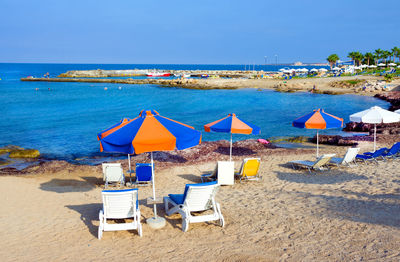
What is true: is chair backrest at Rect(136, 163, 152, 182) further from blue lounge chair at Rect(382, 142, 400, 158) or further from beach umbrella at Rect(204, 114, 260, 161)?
blue lounge chair at Rect(382, 142, 400, 158)

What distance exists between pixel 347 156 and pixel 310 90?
43.3 meters

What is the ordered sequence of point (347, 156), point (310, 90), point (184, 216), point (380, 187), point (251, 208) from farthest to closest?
point (310, 90), point (347, 156), point (380, 187), point (251, 208), point (184, 216)

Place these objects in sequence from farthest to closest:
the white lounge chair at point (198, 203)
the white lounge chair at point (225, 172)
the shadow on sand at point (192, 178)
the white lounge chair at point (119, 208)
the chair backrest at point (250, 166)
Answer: the shadow on sand at point (192, 178) → the chair backrest at point (250, 166) → the white lounge chair at point (225, 172) → the white lounge chair at point (198, 203) → the white lounge chair at point (119, 208)

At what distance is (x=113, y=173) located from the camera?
10.2 m

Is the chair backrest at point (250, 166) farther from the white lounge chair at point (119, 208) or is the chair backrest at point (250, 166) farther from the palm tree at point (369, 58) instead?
the palm tree at point (369, 58)

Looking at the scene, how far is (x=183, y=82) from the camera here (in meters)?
67.6

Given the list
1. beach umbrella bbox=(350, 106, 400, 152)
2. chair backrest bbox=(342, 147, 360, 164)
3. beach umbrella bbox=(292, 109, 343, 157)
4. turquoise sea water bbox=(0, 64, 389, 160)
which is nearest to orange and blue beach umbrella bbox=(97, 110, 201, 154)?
beach umbrella bbox=(292, 109, 343, 157)

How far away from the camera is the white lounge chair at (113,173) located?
10.1m

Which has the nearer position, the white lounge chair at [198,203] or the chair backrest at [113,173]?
the white lounge chair at [198,203]

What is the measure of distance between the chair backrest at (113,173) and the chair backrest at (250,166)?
3.58 meters

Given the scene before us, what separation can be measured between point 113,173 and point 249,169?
13.2ft

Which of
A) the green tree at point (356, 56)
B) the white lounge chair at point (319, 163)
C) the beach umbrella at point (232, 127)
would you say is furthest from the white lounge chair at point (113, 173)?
the green tree at point (356, 56)

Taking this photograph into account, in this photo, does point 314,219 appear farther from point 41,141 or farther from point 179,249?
point 41,141

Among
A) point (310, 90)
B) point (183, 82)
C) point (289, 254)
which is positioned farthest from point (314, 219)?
point (183, 82)
